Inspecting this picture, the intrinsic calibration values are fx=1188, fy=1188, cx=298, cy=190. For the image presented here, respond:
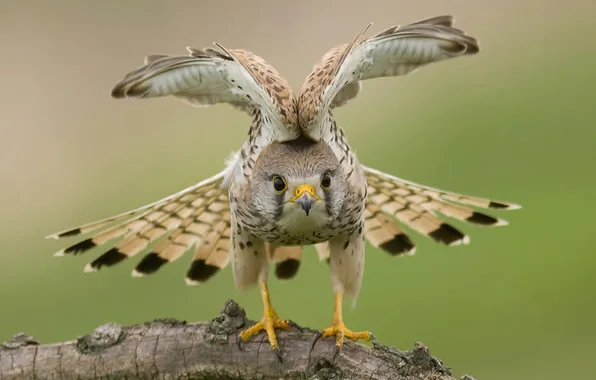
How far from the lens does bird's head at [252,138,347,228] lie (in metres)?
4.63

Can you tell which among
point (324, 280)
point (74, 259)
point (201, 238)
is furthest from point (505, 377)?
point (74, 259)

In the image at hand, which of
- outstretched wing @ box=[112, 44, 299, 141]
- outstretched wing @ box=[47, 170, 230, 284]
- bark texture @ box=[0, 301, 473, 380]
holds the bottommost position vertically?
bark texture @ box=[0, 301, 473, 380]

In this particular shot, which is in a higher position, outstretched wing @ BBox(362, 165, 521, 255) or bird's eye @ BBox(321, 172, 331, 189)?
bird's eye @ BBox(321, 172, 331, 189)

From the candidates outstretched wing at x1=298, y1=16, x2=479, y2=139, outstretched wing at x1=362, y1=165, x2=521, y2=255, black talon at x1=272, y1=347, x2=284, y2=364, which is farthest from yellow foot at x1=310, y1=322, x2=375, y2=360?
outstretched wing at x1=362, y1=165, x2=521, y2=255

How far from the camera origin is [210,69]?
4.89 meters

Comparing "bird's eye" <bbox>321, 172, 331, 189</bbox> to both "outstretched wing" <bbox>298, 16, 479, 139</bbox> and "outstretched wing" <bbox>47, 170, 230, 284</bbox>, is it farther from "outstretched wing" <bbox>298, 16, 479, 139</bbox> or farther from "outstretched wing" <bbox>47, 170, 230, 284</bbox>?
"outstretched wing" <bbox>47, 170, 230, 284</bbox>

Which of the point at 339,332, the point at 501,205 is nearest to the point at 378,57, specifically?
the point at 501,205

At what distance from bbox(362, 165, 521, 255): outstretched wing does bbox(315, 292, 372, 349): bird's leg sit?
2.13 ft

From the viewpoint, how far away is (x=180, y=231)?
5605mm

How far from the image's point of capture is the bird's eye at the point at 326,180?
4.68 meters

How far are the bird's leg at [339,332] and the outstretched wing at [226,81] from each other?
78cm

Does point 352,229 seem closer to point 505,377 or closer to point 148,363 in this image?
point 148,363

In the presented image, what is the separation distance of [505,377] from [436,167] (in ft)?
14.7

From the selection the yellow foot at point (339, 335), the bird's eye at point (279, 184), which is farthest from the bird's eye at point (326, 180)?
the yellow foot at point (339, 335)
